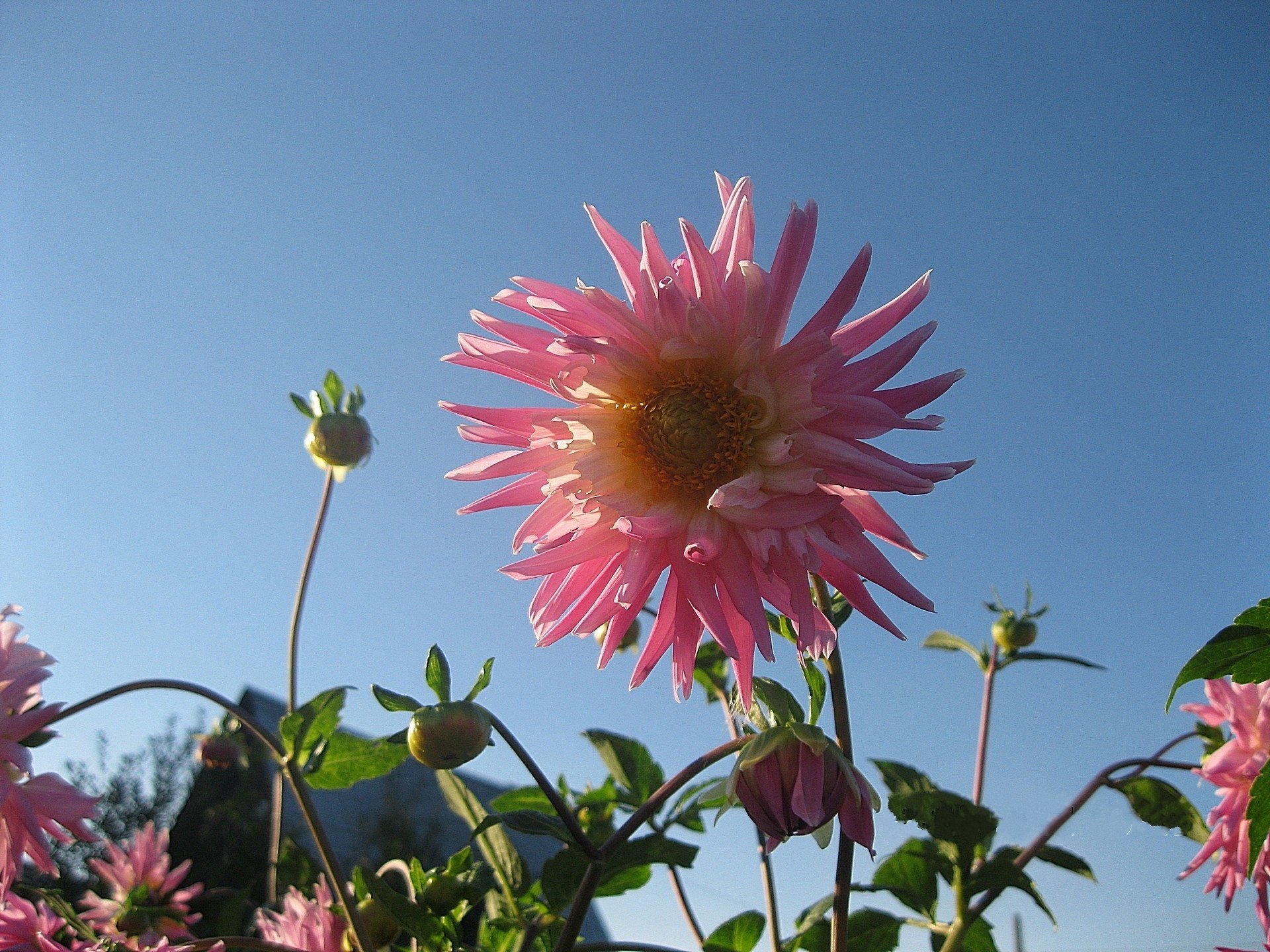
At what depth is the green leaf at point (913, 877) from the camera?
4.21ft

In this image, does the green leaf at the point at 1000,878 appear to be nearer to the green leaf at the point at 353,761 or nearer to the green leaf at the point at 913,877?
the green leaf at the point at 913,877

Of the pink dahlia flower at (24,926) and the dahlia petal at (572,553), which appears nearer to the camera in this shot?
the dahlia petal at (572,553)

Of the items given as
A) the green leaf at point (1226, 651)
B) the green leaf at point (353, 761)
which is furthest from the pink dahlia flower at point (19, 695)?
the green leaf at point (1226, 651)

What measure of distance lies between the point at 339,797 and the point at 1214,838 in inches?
327

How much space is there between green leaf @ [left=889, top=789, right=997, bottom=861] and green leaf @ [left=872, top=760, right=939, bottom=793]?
0.12 m

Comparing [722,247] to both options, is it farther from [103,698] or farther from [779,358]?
[103,698]

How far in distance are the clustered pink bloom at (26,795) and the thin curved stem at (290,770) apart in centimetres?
5

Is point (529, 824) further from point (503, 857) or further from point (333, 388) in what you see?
point (333, 388)

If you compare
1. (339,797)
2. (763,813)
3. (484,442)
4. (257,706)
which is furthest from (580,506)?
(257,706)

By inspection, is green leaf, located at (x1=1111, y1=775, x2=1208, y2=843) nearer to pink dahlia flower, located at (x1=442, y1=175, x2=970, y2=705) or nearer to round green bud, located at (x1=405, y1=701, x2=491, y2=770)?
pink dahlia flower, located at (x1=442, y1=175, x2=970, y2=705)

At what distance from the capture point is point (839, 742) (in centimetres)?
96

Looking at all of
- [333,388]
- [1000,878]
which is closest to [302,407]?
[333,388]

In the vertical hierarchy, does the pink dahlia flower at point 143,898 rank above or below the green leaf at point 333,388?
below

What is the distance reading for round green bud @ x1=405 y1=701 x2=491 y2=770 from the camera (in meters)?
0.99
